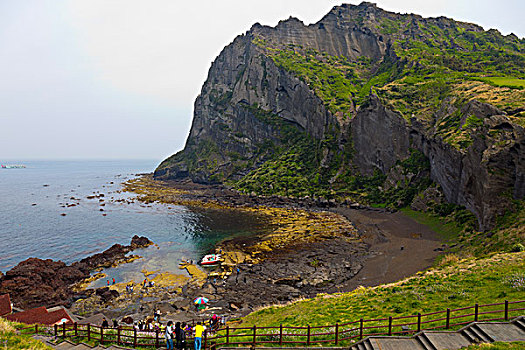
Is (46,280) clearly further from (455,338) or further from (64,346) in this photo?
(455,338)

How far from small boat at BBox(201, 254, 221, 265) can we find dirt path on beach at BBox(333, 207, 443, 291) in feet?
69.1

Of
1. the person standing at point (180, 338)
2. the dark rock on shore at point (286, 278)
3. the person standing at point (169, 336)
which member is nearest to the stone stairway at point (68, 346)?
the person standing at point (169, 336)

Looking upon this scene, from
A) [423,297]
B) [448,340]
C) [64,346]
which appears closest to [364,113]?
[423,297]

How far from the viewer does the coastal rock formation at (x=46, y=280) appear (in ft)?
118

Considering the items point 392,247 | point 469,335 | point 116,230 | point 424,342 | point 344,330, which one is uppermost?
point 469,335

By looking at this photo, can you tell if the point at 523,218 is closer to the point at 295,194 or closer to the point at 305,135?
the point at 295,194

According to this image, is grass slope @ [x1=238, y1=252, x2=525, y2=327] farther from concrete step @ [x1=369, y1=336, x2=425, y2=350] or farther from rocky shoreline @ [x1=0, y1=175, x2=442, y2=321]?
rocky shoreline @ [x1=0, y1=175, x2=442, y2=321]

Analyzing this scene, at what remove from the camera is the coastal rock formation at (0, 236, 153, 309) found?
35.8 metres

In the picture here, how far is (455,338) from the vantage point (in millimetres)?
12430

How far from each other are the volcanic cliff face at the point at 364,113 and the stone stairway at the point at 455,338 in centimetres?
3658

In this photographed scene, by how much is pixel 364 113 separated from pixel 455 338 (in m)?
100

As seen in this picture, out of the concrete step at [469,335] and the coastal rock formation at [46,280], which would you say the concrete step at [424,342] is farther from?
the coastal rock formation at [46,280]

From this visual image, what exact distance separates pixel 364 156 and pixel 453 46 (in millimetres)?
98975

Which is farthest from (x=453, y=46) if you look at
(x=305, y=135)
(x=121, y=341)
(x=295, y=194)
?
(x=121, y=341)
